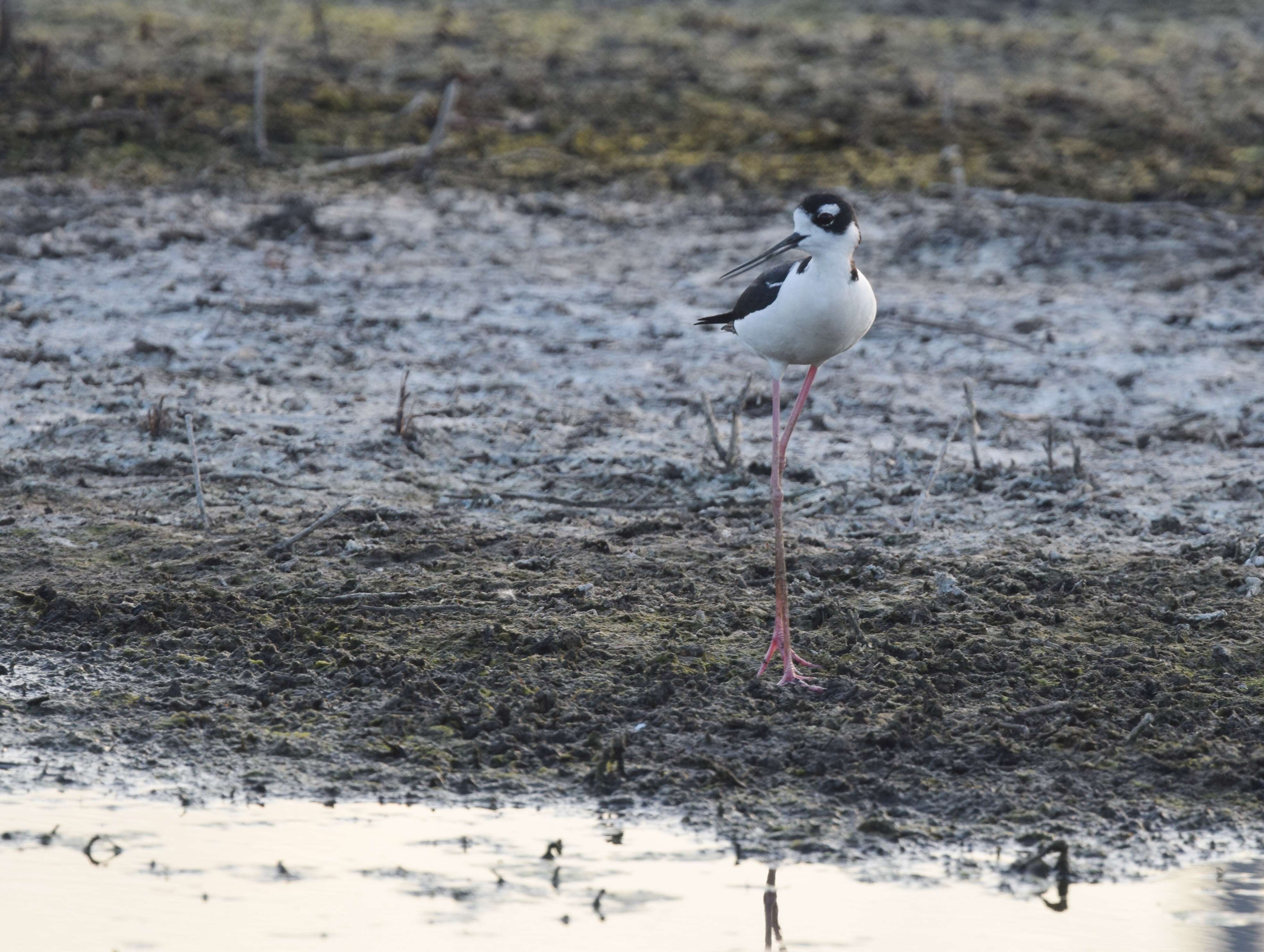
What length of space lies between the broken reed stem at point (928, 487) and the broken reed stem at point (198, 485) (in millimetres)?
2672

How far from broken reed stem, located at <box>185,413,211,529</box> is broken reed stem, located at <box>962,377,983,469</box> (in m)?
3.02

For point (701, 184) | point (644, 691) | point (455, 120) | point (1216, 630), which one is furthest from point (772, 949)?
point (455, 120)

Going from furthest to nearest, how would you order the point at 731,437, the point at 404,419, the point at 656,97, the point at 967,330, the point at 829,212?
the point at 656,97 < the point at 967,330 < the point at 404,419 < the point at 731,437 < the point at 829,212

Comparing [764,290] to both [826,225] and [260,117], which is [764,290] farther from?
[260,117]

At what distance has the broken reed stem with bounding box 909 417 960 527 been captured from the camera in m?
6.56

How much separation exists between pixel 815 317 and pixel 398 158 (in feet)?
24.5

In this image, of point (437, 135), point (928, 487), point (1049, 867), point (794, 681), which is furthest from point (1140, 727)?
point (437, 135)

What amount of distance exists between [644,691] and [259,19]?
13154mm

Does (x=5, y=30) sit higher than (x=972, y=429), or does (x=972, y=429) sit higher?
(x=5, y=30)

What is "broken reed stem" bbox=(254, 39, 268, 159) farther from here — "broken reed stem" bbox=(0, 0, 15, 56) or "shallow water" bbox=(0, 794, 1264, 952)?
"shallow water" bbox=(0, 794, 1264, 952)

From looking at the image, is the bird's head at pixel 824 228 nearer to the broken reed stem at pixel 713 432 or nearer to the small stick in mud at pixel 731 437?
the small stick in mud at pixel 731 437

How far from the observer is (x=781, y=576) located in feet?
17.7

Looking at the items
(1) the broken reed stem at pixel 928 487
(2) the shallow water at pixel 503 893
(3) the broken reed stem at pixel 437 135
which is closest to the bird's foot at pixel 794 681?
(2) the shallow water at pixel 503 893

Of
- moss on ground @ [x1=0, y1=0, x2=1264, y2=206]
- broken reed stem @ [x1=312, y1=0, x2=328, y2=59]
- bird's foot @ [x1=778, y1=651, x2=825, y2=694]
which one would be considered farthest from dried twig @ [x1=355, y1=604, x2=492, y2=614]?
broken reed stem @ [x1=312, y1=0, x2=328, y2=59]
